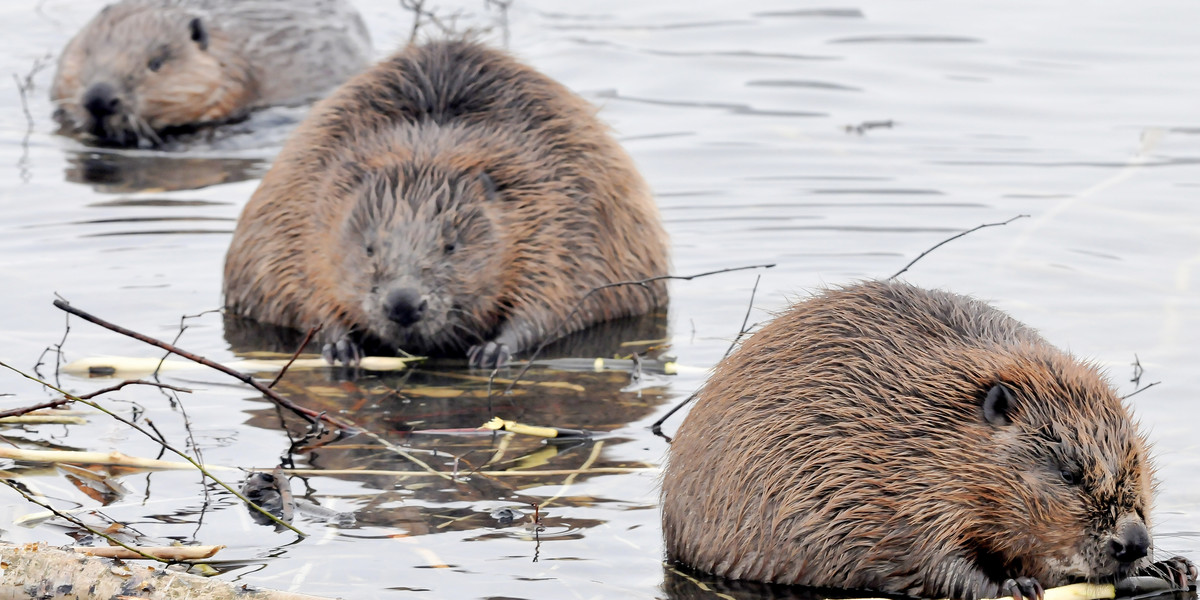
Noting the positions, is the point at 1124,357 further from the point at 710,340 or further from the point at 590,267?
the point at 590,267

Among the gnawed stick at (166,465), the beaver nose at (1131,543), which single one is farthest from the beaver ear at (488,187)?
the beaver nose at (1131,543)

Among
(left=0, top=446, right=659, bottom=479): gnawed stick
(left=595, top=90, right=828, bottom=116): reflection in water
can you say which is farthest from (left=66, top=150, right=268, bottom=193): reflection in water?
(left=0, top=446, right=659, bottom=479): gnawed stick

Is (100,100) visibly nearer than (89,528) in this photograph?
No

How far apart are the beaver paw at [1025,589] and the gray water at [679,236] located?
1.83 ft

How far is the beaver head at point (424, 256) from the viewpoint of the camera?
5418 mm

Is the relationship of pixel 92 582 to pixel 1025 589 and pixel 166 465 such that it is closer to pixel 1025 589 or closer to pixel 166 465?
pixel 166 465

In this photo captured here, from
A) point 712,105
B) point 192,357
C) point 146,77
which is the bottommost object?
point 712,105

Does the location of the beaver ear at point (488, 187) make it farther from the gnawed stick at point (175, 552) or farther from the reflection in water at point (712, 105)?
the reflection in water at point (712, 105)

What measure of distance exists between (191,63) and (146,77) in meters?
0.25

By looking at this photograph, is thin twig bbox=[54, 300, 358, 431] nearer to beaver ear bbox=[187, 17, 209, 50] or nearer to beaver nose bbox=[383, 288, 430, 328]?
beaver nose bbox=[383, 288, 430, 328]

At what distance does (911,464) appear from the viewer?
3412mm

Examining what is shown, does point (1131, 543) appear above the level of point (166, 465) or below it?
above

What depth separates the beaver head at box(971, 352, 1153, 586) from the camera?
10.7ft

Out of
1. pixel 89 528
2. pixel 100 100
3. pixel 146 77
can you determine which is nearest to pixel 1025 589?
pixel 89 528
